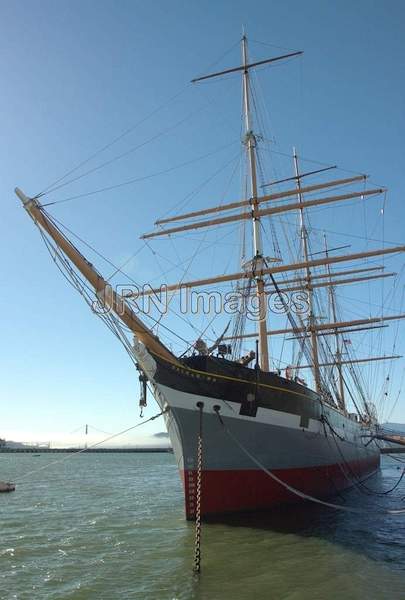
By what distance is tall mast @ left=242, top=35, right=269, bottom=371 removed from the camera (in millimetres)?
19344

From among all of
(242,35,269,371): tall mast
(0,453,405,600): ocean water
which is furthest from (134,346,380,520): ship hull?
(242,35,269,371): tall mast

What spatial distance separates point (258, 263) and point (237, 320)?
284cm

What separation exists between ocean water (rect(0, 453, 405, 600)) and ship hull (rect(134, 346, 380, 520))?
767mm

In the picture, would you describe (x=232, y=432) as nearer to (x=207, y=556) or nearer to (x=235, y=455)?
(x=235, y=455)

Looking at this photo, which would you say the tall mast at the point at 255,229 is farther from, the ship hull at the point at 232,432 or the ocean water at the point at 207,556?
the ocean water at the point at 207,556

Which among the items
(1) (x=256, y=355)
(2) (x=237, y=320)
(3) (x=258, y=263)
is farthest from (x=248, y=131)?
(1) (x=256, y=355)

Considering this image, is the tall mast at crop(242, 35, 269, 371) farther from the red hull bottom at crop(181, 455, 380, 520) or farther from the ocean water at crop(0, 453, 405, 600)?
the ocean water at crop(0, 453, 405, 600)

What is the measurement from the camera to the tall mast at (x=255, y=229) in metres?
19.3

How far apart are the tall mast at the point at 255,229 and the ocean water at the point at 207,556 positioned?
642cm

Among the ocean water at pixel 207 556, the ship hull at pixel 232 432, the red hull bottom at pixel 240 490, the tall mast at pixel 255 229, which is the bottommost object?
the ocean water at pixel 207 556

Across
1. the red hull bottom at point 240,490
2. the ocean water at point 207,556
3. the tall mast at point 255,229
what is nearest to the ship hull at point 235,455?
the red hull bottom at point 240,490

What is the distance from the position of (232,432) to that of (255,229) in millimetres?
11141

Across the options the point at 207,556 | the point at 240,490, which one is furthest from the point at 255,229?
the point at 207,556

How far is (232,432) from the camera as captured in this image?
45.4 ft
